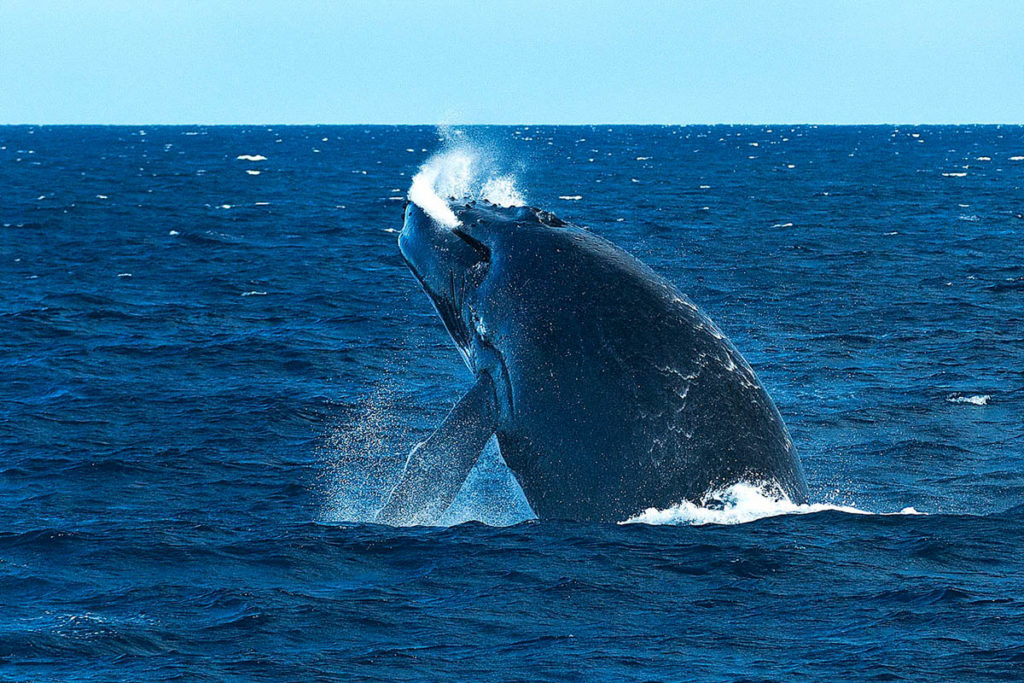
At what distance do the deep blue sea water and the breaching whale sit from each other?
41cm

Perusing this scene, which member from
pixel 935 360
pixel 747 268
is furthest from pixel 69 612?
pixel 747 268

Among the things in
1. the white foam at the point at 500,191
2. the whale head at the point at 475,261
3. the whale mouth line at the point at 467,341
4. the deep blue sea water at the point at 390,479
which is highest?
the white foam at the point at 500,191

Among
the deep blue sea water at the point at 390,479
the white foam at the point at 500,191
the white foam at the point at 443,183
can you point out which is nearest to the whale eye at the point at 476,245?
the white foam at the point at 443,183

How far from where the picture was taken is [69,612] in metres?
8.96

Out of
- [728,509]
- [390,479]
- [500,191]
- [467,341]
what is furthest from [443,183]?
[728,509]

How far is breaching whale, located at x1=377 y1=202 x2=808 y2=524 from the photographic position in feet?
29.3

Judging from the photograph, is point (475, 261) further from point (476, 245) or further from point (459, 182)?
point (459, 182)

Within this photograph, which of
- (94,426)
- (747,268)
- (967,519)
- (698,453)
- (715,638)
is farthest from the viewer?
(747,268)

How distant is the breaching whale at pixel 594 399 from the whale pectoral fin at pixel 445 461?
0.01m

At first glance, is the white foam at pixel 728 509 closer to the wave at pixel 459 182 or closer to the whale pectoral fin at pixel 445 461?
the whale pectoral fin at pixel 445 461

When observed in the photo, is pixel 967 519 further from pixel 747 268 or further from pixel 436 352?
pixel 747 268

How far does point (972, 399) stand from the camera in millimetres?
18109

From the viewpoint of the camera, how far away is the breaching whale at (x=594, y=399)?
894cm

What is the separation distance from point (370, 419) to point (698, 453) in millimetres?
10202
